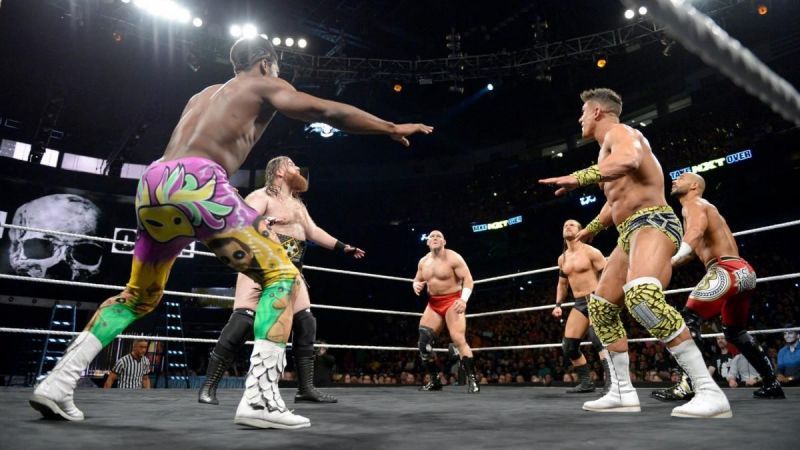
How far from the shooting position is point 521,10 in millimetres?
12578

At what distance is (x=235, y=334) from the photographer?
2.99 m

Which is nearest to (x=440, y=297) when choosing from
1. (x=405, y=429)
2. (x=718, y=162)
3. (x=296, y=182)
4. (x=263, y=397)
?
(x=296, y=182)

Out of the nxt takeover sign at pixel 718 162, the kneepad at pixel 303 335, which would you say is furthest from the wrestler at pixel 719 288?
the nxt takeover sign at pixel 718 162

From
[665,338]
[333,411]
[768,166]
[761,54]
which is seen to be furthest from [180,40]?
[761,54]

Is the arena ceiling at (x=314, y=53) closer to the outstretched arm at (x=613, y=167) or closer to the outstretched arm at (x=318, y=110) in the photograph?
the outstretched arm at (x=613, y=167)

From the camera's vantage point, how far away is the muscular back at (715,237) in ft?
10.9

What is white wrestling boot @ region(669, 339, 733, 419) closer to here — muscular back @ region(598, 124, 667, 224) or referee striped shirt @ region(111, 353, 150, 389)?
muscular back @ region(598, 124, 667, 224)

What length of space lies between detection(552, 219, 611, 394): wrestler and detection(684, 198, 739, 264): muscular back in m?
1.20

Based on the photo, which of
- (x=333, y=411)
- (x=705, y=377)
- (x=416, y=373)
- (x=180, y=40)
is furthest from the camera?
(x=416, y=373)

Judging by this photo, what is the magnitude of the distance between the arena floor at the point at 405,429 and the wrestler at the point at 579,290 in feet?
5.93

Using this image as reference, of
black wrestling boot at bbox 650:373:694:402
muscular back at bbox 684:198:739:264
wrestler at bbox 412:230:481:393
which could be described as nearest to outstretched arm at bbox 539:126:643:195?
muscular back at bbox 684:198:739:264

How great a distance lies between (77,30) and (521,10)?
9.72m

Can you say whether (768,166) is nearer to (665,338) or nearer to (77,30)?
(665,338)

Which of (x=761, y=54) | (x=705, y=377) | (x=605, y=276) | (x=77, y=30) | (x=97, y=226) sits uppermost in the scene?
(x=761, y=54)
